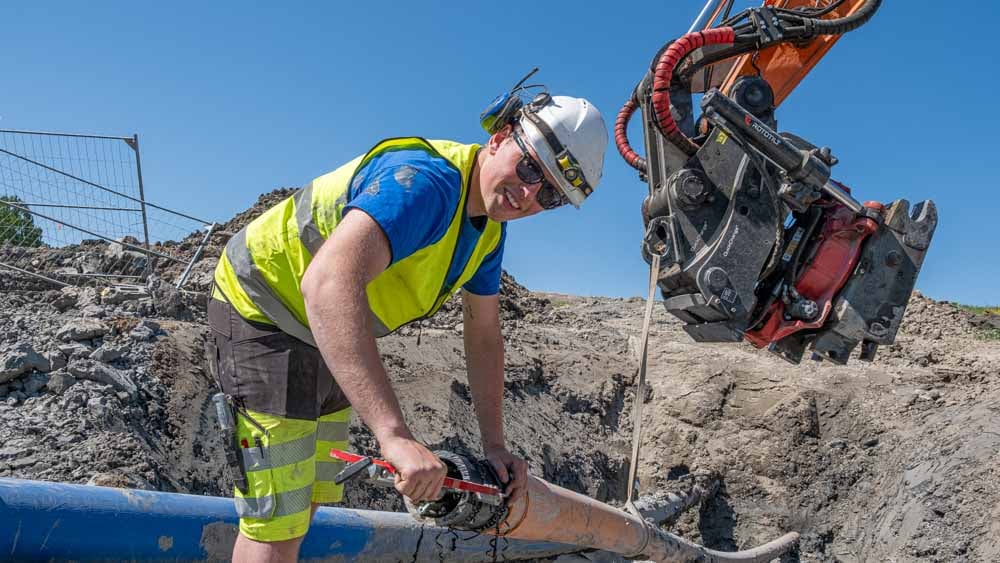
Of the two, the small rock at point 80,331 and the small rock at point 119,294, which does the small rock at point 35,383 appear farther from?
the small rock at point 119,294

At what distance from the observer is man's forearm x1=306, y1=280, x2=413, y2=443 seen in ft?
6.35

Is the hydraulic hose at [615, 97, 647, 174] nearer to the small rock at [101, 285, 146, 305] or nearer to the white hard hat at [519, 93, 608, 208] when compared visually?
the white hard hat at [519, 93, 608, 208]

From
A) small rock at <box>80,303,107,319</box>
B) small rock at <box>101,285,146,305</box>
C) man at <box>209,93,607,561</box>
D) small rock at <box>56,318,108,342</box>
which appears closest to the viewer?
man at <box>209,93,607,561</box>

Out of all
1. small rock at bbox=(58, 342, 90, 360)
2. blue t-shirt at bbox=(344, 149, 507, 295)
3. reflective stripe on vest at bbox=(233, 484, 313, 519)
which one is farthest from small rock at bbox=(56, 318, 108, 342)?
blue t-shirt at bbox=(344, 149, 507, 295)

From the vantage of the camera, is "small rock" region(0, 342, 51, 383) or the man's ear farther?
"small rock" region(0, 342, 51, 383)

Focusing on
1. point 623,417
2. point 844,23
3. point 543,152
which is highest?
point 844,23

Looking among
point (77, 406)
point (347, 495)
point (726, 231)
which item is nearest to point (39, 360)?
point (77, 406)

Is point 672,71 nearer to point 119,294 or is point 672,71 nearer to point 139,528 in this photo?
point 139,528

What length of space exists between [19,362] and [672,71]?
4.30m

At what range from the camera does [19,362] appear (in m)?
4.49

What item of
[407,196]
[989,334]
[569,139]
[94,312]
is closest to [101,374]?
[94,312]

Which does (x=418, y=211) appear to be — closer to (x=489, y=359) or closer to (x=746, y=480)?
(x=489, y=359)

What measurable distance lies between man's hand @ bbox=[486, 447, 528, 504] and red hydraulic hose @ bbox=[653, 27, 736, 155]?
3295 mm

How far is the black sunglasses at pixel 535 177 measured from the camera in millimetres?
2355
